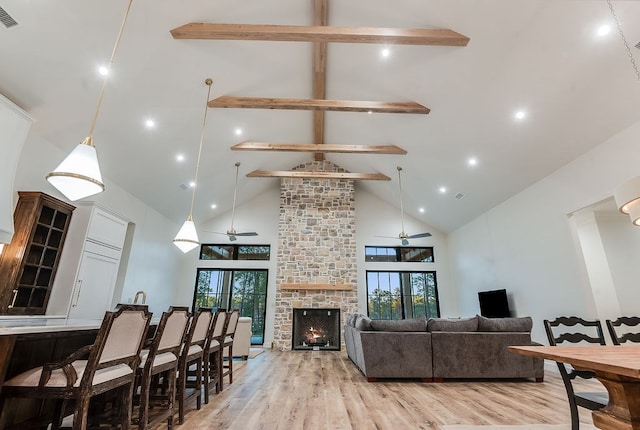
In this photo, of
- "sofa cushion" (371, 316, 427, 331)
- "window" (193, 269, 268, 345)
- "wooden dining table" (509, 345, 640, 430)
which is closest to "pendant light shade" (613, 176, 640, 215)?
"wooden dining table" (509, 345, 640, 430)

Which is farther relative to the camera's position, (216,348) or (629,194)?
(216,348)

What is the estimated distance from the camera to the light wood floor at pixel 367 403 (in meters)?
2.64

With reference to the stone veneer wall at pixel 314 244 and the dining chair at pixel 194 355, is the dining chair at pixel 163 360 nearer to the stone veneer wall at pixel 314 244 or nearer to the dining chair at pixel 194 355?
the dining chair at pixel 194 355

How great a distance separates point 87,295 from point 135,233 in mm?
2478

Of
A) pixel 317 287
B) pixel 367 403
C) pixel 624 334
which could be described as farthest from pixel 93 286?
pixel 624 334

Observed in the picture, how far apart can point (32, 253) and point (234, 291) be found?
17.5 feet

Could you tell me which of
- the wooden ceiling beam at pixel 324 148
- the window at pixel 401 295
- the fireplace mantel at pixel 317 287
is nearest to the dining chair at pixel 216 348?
the wooden ceiling beam at pixel 324 148

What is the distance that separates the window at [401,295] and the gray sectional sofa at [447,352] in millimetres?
4490

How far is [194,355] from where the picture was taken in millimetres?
3025

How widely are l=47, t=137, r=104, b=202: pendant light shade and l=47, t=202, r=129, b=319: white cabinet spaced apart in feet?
8.79

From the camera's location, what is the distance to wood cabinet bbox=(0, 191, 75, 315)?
3.45 m

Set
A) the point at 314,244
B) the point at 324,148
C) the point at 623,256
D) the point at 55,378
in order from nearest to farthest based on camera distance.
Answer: the point at 55,378, the point at 623,256, the point at 324,148, the point at 314,244

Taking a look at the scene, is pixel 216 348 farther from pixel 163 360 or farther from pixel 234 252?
pixel 234 252

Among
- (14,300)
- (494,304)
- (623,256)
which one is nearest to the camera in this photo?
(14,300)
